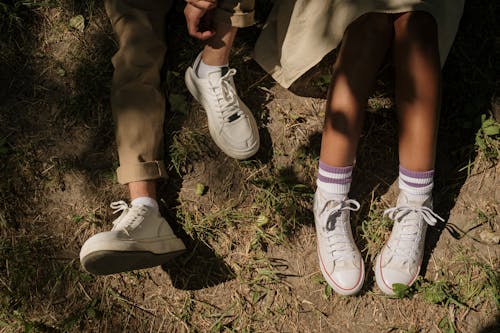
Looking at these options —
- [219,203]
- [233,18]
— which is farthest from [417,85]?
[219,203]

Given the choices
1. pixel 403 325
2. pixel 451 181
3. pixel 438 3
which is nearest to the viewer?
pixel 438 3

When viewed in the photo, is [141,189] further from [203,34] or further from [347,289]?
[347,289]

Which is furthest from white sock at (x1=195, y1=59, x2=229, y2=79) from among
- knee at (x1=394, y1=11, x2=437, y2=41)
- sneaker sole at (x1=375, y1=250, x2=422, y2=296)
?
sneaker sole at (x1=375, y1=250, x2=422, y2=296)

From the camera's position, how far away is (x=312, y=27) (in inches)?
109

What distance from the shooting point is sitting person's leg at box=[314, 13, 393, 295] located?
8.59ft

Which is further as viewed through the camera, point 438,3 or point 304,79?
point 304,79

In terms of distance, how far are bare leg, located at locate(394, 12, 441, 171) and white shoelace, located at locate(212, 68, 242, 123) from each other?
931 millimetres

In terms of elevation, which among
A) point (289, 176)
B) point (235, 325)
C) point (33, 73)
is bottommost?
point (235, 325)

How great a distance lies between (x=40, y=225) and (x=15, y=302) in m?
0.45

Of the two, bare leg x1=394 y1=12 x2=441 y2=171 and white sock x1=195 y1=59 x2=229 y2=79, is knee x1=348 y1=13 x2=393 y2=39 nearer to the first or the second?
bare leg x1=394 y1=12 x2=441 y2=171

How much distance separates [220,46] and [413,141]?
1.17m

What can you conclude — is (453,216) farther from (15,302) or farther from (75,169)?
(15,302)

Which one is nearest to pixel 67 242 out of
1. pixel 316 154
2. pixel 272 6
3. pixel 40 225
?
pixel 40 225

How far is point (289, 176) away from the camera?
3.12 meters
